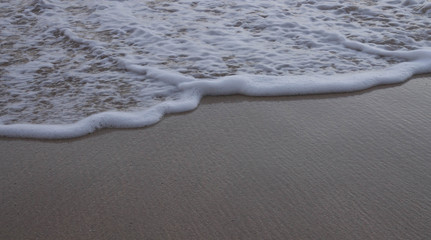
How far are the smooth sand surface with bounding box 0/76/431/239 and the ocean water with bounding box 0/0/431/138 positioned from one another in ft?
0.75

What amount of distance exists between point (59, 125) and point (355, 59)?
2.13 m

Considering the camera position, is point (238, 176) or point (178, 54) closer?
point (238, 176)

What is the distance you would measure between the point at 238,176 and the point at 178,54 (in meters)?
1.72

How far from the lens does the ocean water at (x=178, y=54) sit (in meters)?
2.94

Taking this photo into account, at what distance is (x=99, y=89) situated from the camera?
124 inches

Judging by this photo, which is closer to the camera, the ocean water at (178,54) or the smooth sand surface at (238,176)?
the smooth sand surface at (238,176)

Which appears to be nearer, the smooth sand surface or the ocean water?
the smooth sand surface

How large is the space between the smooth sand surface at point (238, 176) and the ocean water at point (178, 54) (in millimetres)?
227

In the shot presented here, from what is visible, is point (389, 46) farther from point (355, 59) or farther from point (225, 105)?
point (225, 105)

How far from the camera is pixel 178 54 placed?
12.1 feet

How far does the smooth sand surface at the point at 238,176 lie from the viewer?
189cm

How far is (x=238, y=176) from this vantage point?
7.22ft

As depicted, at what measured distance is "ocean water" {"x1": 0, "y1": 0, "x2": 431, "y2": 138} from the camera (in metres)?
2.94

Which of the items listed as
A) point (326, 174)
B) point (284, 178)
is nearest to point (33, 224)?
point (284, 178)
